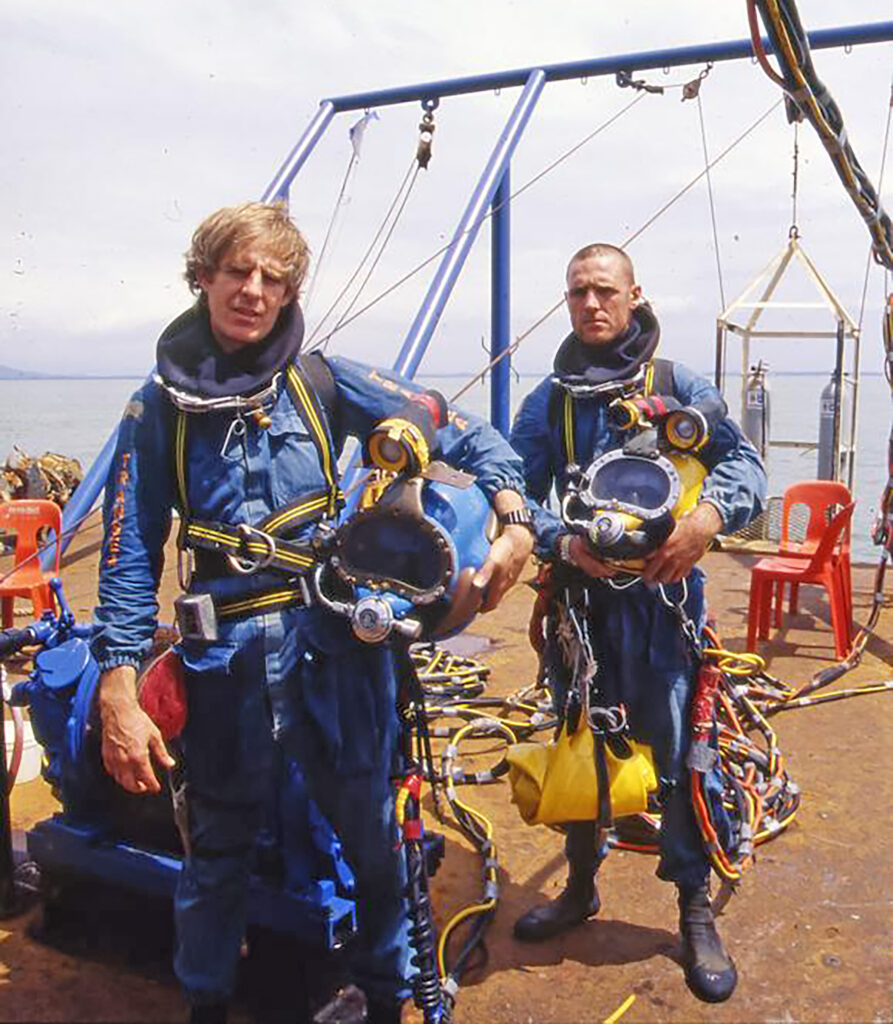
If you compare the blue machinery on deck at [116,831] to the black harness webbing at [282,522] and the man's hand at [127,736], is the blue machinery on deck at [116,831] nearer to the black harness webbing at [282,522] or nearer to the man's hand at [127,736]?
the man's hand at [127,736]

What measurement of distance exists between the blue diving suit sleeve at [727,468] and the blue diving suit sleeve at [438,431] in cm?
70

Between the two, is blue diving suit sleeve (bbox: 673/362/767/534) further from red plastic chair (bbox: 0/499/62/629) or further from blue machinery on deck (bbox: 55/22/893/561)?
red plastic chair (bbox: 0/499/62/629)

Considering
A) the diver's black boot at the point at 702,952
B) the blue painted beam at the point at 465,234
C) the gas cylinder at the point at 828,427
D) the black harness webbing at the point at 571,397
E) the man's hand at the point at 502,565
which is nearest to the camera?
the man's hand at the point at 502,565

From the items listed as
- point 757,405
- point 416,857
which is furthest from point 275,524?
point 757,405

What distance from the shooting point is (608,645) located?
9.82ft

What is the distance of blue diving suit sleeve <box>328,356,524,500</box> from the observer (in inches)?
96.9

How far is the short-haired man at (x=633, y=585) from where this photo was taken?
2.86m

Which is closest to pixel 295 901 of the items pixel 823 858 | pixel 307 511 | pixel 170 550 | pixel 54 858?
pixel 54 858

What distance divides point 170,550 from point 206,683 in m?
6.88

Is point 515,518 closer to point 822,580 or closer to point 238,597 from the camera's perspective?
point 238,597

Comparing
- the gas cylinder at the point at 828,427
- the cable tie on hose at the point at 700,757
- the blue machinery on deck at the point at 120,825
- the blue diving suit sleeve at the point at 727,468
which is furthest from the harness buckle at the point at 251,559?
the gas cylinder at the point at 828,427

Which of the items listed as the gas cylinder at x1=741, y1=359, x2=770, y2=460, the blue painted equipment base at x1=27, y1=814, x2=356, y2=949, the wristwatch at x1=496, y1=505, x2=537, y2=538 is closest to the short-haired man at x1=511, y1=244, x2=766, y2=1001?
the wristwatch at x1=496, y1=505, x2=537, y2=538

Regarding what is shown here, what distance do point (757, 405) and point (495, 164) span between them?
194 inches

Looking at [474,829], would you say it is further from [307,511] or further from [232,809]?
[307,511]
